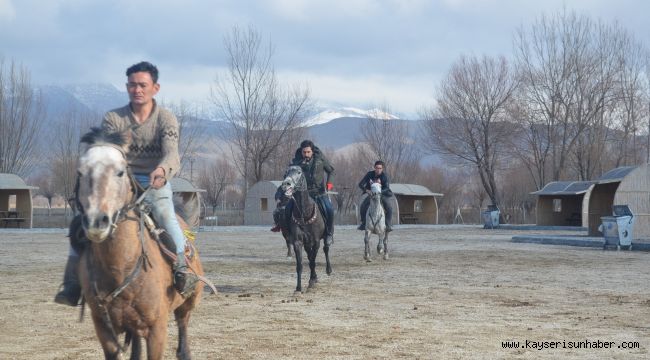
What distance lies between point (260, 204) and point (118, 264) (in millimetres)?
45989

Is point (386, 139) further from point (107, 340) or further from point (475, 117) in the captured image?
point (107, 340)

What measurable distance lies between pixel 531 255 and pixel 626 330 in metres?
13.7

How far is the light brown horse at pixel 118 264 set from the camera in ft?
15.6

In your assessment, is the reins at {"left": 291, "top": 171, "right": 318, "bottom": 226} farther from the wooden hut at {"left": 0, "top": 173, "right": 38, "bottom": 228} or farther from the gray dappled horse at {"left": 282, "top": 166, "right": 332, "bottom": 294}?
the wooden hut at {"left": 0, "top": 173, "right": 38, "bottom": 228}

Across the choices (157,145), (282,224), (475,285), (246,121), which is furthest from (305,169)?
(246,121)

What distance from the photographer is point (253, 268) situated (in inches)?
709

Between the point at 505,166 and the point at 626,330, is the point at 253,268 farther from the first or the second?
the point at 505,166

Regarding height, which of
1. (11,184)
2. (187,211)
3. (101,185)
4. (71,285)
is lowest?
(71,285)

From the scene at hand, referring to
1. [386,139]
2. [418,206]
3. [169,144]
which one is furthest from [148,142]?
[386,139]

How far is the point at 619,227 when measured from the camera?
24891 millimetres

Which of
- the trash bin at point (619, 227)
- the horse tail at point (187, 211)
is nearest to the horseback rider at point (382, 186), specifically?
the trash bin at point (619, 227)

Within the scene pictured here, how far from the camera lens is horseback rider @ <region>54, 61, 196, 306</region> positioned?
5.87 m

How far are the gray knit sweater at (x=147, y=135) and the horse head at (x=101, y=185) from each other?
75 centimetres

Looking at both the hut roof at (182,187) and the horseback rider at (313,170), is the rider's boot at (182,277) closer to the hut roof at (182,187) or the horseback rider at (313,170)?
the horseback rider at (313,170)
